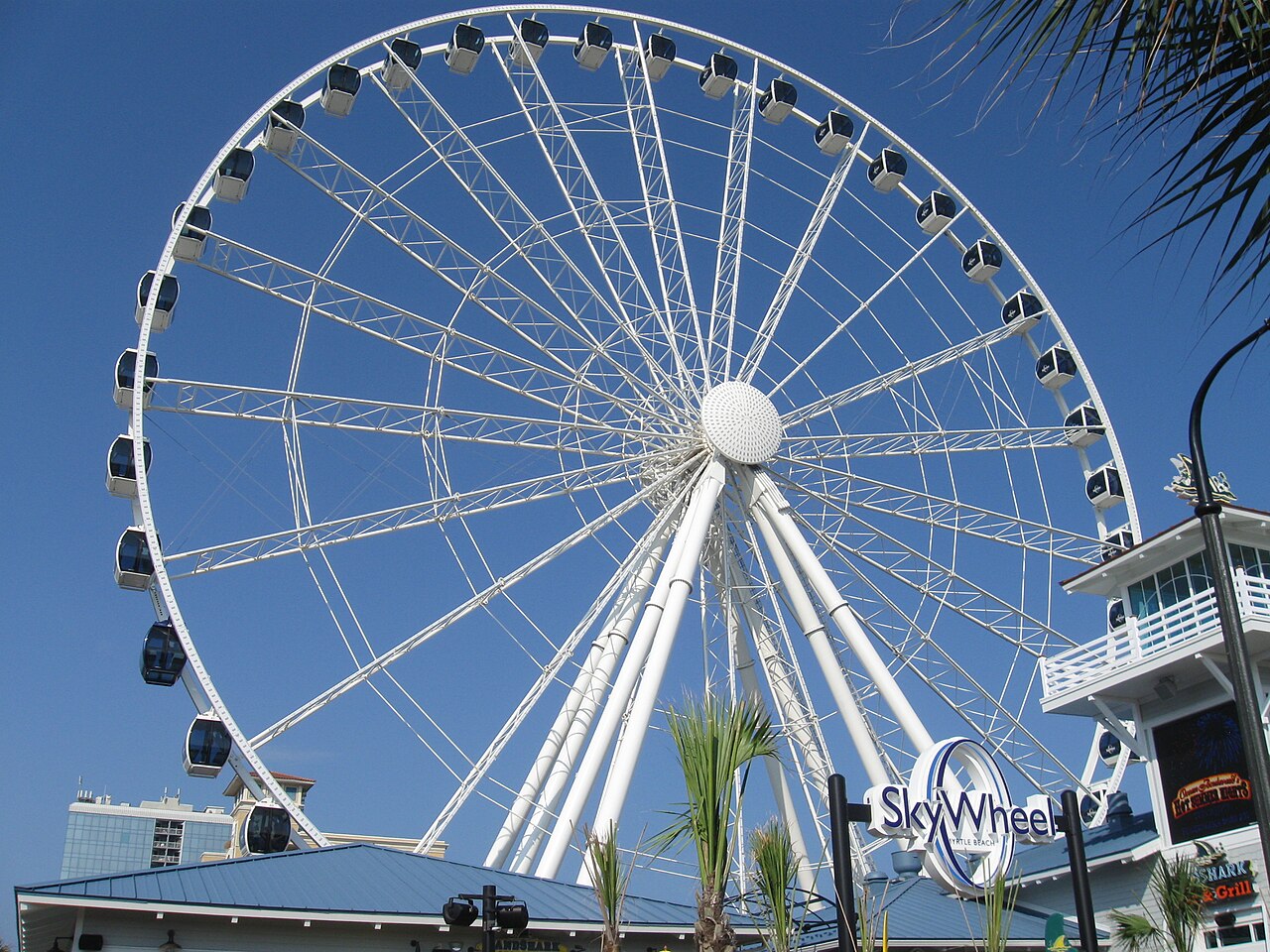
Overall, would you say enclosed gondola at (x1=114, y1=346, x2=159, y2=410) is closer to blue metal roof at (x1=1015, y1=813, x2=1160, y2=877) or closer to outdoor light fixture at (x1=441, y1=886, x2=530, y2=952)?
outdoor light fixture at (x1=441, y1=886, x2=530, y2=952)

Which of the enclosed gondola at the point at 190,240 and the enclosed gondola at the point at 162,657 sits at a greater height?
the enclosed gondola at the point at 190,240

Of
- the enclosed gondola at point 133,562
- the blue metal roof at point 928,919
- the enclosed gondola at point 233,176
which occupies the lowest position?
the blue metal roof at point 928,919

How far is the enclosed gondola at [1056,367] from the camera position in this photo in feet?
104

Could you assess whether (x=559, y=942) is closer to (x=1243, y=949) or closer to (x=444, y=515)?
(x=444, y=515)

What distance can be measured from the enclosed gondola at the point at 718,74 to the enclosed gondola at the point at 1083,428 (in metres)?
11.5

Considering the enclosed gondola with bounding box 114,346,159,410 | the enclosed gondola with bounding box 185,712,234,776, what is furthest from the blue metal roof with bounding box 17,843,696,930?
the enclosed gondola with bounding box 114,346,159,410

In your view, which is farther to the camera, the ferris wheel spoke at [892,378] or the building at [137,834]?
the building at [137,834]

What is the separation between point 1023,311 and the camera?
3175cm

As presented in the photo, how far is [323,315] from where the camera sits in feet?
78.4

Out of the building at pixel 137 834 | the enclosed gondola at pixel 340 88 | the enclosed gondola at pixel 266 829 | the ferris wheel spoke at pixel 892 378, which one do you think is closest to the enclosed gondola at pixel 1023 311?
the ferris wheel spoke at pixel 892 378

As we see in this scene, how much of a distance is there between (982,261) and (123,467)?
66.2 ft

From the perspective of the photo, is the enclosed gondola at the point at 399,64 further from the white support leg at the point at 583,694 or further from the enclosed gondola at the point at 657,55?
the white support leg at the point at 583,694

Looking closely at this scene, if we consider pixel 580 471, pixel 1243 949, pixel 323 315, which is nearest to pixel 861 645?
pixel 580 471

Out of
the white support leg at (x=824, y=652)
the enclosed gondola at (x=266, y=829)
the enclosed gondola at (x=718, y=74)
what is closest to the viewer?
the enclosed gondola at (x=266, y=829)
